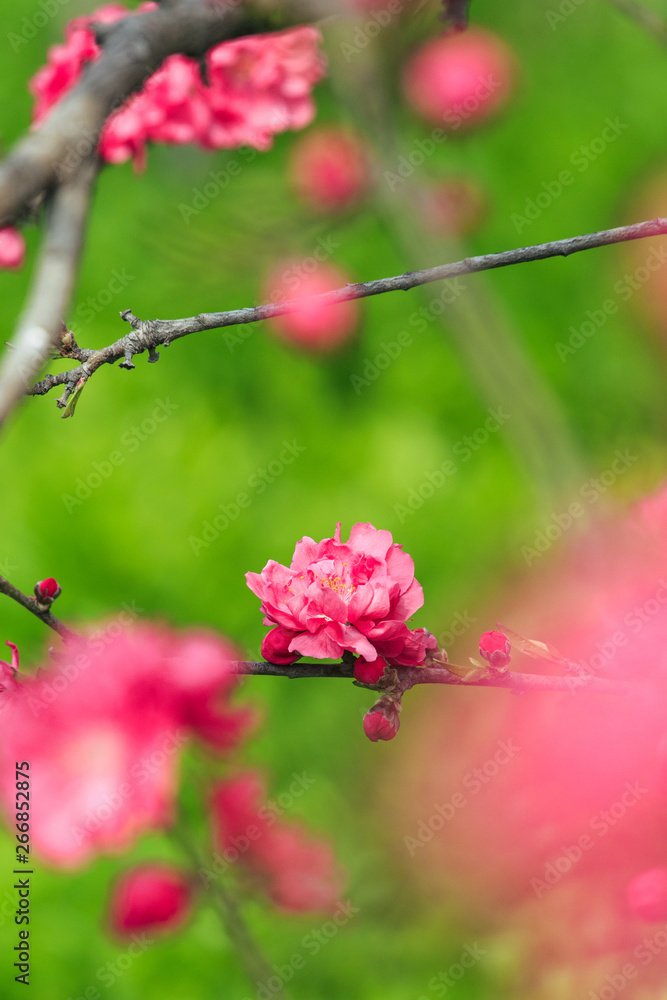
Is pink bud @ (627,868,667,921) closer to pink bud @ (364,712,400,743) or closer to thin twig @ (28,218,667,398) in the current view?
pink bud @ (364,712,400,743)

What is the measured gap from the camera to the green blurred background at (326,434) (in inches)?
50.5

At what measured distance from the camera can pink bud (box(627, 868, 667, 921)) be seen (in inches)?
23.2

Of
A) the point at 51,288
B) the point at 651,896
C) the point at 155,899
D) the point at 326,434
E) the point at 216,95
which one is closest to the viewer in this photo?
the point at 51,288

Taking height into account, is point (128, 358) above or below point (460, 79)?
above

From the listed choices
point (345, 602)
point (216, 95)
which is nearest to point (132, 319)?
point (345, 602)

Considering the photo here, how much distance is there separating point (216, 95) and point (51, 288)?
0.56m

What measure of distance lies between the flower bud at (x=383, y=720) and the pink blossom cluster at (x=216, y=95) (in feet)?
1.84

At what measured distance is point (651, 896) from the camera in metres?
0.59

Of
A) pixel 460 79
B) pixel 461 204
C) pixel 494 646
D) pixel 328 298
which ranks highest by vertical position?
pixel 328 298

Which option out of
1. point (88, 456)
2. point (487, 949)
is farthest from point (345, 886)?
point (88, 456)

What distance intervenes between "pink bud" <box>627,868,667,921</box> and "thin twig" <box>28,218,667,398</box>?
0.43 metres

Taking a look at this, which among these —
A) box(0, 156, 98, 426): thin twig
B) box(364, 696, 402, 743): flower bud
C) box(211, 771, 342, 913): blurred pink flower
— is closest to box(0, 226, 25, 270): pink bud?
box(0, 156, 98, 426): thin twig

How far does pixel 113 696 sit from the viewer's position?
478 mm

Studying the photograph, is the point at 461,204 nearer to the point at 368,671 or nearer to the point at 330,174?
the point at 330,174
